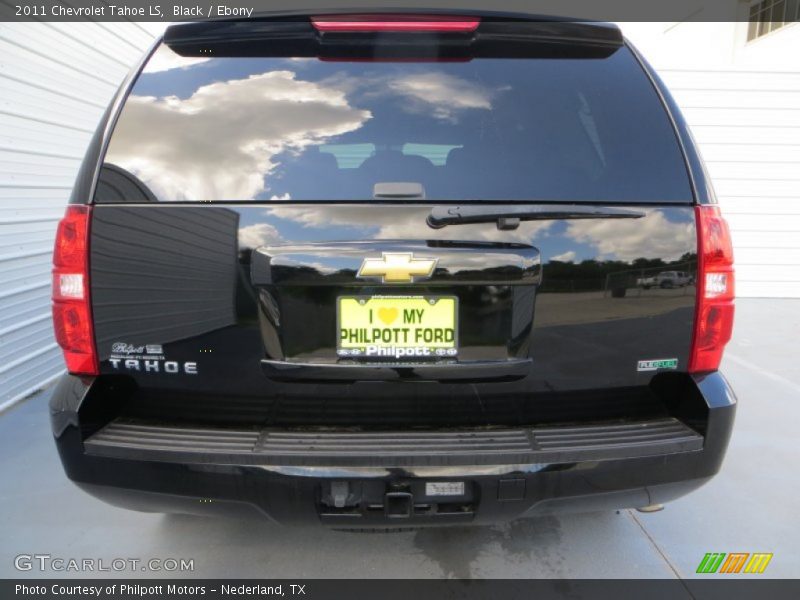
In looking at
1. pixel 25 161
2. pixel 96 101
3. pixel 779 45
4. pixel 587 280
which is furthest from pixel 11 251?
pixel 779 45

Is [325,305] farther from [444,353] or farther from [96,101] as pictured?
[96,101]

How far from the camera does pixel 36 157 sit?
373cm

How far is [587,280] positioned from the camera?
5.28 ft

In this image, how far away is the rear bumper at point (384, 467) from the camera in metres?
1.52

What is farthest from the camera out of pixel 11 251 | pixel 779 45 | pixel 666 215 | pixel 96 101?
pixel 779 45

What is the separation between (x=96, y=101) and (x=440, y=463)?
456 centimetres

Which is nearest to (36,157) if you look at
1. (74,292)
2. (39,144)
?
(39,144)

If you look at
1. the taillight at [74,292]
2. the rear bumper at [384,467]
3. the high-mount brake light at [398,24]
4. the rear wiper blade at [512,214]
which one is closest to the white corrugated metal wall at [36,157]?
the taillight at [74,292]

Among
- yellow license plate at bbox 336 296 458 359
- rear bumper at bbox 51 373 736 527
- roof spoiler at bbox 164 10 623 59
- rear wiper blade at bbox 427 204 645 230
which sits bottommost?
rear bumper at bbox 51 373 736 527

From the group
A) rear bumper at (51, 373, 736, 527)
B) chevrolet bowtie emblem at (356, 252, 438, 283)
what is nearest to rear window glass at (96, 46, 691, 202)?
chevrolet bowtie emblem at (356, 252, 438, 283)

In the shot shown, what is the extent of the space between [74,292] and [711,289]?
81.6 inches

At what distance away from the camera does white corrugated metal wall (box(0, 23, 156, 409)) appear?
11.4 feet

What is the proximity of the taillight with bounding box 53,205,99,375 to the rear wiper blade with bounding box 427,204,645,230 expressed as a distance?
3.63ft

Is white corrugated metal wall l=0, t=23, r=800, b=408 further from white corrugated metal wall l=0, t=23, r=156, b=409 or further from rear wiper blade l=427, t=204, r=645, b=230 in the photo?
rear wiper blade l=427, t=204, r=645, b=230
